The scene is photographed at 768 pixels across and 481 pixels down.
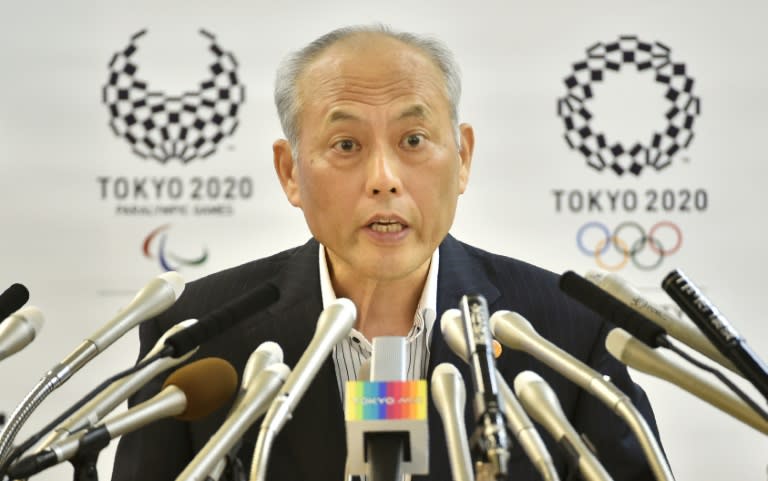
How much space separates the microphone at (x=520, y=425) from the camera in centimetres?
132

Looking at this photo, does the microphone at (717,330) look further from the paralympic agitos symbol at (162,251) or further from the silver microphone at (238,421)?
the paralympic agitos symbol at (162,251)

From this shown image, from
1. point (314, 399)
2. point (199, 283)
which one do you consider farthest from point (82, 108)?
point (314, 399)

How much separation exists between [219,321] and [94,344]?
179 mm

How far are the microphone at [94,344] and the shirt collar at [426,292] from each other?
3.40ft

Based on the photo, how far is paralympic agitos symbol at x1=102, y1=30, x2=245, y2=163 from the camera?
4.07 metres

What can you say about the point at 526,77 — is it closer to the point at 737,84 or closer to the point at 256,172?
the point at 737,84

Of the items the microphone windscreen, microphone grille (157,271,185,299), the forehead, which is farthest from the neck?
the microphone windscreen

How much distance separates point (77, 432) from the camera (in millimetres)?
1386

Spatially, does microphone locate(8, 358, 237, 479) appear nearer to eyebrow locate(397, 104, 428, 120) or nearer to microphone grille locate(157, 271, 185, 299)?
microphone grille locate(157, 271, 185, 299)

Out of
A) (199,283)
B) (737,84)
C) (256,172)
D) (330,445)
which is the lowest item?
(330,445)

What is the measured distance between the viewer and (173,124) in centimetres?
408

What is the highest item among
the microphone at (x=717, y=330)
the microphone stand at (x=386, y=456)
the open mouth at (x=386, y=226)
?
the open mouth at (x=386, y=226)

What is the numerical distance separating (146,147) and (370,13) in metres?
1.00

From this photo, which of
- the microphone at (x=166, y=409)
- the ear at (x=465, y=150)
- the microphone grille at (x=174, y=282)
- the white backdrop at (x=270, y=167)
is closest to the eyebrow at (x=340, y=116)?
the ear at (x=465, y=150)
